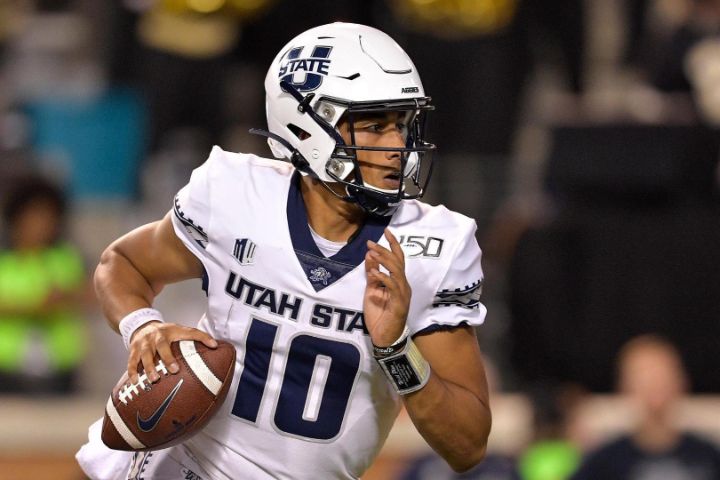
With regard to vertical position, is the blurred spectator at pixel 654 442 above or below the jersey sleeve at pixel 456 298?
below

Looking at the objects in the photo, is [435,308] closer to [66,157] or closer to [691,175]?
[691,175]

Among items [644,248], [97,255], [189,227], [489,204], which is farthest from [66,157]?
[189,227]

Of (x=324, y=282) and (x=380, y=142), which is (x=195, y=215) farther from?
(x=380, y=142)

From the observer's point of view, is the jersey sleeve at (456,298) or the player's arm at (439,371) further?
the jersey sleeve at (456,298)

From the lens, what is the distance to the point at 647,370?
20.9 feet

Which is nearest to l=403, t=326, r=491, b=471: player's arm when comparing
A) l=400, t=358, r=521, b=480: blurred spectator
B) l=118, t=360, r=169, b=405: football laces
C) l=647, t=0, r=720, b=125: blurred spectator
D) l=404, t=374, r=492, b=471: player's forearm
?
l=404, t=374, r=492, b=471: player's forearm

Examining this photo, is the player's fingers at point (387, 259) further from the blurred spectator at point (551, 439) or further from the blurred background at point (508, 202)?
the blurred spectator at point (551, 439)

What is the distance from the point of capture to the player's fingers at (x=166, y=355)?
3.57m

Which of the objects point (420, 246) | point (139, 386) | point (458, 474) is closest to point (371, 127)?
point (420, 246)

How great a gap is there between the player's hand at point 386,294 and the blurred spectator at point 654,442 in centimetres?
301

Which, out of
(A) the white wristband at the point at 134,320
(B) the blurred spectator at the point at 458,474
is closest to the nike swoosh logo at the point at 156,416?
(A) the white wristband at the point at 134,320

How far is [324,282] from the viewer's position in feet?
12.1

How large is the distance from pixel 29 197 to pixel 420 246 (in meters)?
3.73

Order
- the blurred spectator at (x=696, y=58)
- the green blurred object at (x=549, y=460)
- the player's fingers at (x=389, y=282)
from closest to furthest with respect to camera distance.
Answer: the player's fingers at (x=389, y=282) < the green blurred object at (x=549, y=460) < the blurred spectator at (x=696, y=58)
